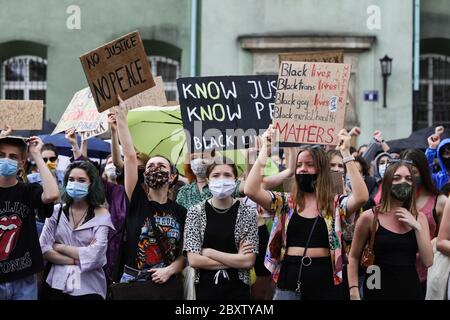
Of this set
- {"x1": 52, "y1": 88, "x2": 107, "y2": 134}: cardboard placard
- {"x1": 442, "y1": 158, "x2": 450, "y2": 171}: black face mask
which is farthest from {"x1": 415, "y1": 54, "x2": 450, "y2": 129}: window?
{"x1": 442, "y1": 158, "x2": 450, "y2": 171}: black face mask

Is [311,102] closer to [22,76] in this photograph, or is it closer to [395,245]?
[395,245]

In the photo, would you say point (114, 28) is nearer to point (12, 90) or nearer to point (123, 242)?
point (12, 90)

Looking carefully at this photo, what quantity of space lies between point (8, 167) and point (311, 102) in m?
2.50

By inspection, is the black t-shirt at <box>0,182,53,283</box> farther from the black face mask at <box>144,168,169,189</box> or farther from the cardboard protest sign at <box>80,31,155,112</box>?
the cardboard protest sign at <box>80,31,155,112</box>

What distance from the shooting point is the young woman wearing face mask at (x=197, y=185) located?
25.4ft

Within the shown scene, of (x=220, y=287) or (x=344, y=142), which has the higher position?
(x=344, y=142)

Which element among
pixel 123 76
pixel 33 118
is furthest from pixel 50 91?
pixel 123 76

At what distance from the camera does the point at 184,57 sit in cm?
1995

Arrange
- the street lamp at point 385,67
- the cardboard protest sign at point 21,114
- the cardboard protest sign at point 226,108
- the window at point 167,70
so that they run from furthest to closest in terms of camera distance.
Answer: the window at point 167,70 → the street lamp at point 385,67 → the cardboard protest sign at point 21,114 → the cardboard protest sign at point 226,108

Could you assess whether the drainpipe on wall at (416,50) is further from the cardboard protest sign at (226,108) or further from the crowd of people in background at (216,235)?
the crowd of people in background at (216,235)

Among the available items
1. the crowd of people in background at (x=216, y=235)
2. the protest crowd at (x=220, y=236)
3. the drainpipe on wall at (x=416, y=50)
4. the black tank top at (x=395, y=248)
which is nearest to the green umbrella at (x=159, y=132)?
the protest crowd at (x=220, y=236)

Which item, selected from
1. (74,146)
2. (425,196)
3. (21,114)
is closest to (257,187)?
(425,196)

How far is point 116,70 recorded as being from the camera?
25.9ft
